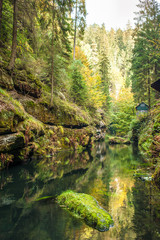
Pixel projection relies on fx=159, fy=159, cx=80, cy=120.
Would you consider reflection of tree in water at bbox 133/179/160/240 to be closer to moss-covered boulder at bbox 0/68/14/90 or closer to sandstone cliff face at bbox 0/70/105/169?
sandstone cliff face at bbox 0/70/105/169

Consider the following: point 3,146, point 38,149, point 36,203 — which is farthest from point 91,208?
point 38,149

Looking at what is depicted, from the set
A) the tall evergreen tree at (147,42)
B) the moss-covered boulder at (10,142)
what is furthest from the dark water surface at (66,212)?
the tall evergreen tree at (147,42)

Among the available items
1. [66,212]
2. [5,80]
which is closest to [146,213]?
[66,212]

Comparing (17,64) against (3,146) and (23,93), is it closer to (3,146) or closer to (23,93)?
(23,93)

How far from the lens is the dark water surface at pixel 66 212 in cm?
342

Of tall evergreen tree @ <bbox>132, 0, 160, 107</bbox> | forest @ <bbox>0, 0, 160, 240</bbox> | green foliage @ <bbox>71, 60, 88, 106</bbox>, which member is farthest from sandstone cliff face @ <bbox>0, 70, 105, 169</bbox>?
tall evergreen tree @ <bbox>132, 0, 160, 107</bbox>

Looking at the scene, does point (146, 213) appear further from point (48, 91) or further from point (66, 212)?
point (48, 91)

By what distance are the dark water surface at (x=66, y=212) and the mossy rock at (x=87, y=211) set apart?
0.14 meters

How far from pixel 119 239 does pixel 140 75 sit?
25.9 metres

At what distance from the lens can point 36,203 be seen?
16.2 ft

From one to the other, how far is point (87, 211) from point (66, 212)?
2.33 feet

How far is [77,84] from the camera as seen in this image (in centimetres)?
2178

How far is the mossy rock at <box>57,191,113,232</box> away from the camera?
12.0ft

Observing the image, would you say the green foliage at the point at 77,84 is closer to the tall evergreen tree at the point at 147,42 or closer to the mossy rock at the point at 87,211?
the tall evergreen tree at the point at 147,42
